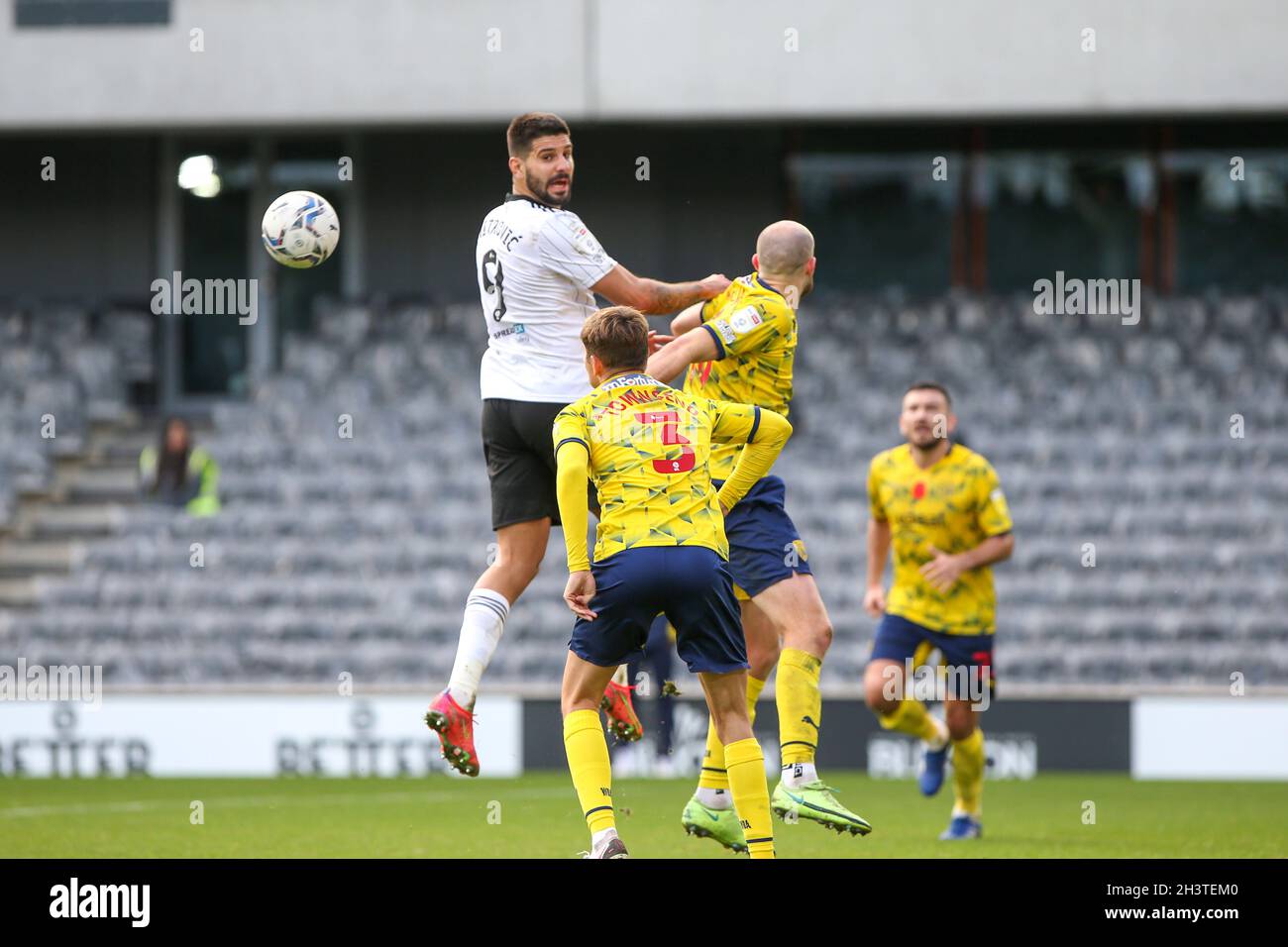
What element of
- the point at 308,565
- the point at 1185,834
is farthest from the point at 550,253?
the point at 308,565

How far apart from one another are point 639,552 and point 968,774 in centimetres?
388

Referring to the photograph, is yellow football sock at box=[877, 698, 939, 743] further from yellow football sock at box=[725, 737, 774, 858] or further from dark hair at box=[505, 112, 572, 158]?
dark hair at box=[505, 112, 572, 158]

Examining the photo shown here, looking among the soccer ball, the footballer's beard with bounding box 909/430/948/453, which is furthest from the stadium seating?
the soccer ball

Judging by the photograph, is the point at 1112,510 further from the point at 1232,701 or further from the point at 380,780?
the point at 380,780

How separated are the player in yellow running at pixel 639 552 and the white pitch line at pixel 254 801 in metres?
5.36

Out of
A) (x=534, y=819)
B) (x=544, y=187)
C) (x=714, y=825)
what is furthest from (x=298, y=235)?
(x=534, y=819)

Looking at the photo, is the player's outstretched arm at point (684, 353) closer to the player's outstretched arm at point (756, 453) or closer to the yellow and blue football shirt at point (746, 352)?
the yellow and blue football shirt at point (746, 352)

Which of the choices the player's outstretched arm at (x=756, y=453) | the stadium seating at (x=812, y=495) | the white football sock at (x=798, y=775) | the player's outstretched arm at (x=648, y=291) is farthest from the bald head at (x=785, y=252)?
the stadium seating at (x=812, y=495)

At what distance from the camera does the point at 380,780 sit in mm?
14422

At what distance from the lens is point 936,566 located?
1030 centimetres

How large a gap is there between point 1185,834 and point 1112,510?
7.54m

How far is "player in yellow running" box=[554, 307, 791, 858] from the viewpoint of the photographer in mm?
6855

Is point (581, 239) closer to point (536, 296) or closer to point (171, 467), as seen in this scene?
point (536, 296)

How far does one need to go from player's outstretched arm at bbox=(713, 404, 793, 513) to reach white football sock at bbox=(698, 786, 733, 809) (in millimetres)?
1078
